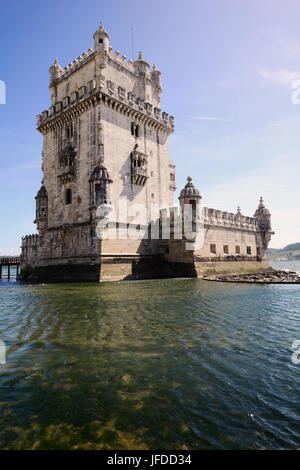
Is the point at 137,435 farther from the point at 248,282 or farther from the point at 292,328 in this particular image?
the point at 248,282

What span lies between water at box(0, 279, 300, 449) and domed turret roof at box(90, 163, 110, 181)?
1801 cm

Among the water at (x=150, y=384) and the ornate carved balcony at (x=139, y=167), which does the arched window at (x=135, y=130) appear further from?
the water at (x=150, y=384)

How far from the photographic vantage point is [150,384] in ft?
15.1

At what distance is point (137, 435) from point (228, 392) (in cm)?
168

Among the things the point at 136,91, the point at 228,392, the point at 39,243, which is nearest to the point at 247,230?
the point at 136,91

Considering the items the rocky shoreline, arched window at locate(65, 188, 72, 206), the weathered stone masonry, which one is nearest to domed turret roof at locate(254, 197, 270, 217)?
the weathered stone masonry

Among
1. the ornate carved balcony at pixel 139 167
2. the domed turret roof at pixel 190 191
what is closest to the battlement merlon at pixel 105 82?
the ornate carved balcony at pixel 139 167

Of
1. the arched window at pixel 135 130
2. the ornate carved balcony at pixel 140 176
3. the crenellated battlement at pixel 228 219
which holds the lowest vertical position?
the crenellated battlement at pixel 228 219

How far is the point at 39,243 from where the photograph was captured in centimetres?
3216

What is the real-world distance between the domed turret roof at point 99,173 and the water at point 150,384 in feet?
59.1

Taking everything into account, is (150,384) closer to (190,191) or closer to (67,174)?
(190,191)

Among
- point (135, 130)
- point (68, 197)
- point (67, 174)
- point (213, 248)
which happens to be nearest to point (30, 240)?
point (68, 197)

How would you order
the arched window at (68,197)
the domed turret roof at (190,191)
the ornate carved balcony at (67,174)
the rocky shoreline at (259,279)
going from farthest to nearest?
the arched window at (68,197)
the ornate carved balcony at (67,174)
the domed turret roof at (190,191)
the rocky shoreline at (259,279)

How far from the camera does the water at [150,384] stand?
329 cm
